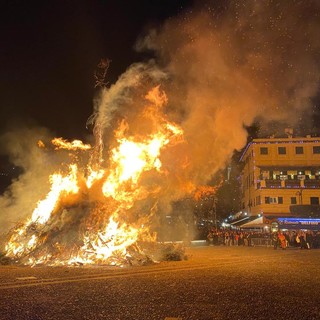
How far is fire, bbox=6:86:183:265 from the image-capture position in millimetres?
19281

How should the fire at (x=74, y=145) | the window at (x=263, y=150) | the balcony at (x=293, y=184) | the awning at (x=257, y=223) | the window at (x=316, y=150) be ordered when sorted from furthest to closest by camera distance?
the window at (x=263, y=150) → the window at (x=316, y=150) → the balcony at (x=293, y=184) → the awning at (x=257, y=223) → the fire at (x=74, y=145)

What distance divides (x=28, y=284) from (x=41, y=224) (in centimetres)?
900

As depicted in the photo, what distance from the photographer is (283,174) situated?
2014 inches

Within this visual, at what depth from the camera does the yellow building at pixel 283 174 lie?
49625 millimetres

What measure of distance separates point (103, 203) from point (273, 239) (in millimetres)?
17541

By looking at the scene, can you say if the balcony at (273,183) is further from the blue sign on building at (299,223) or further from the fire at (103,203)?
the fire at (103,203)

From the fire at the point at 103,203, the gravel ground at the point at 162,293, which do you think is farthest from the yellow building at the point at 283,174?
the gravel ground at the point at 162,293

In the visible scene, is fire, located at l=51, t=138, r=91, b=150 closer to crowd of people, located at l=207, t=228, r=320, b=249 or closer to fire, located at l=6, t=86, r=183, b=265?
fire, located at l=6, t=86, r=183, b=265

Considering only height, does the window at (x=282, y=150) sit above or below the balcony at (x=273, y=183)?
above

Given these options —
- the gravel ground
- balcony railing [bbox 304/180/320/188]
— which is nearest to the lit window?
balcony railing [bbox 304/180/320/188]

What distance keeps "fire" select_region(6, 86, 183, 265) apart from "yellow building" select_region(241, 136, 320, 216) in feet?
103

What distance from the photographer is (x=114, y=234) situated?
19.9m

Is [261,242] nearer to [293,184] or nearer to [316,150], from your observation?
[293,184]

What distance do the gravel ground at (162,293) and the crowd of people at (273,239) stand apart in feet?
45.1
